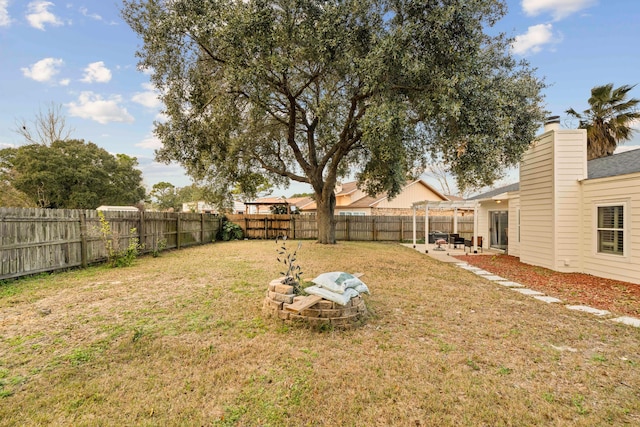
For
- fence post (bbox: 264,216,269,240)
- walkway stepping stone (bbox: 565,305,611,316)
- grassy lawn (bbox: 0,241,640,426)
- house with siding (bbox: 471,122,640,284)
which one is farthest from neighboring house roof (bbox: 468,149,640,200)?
fence post (bbox: 264,216,269,240)

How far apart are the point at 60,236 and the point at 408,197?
1953cm

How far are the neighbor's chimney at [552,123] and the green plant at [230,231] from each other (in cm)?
1410

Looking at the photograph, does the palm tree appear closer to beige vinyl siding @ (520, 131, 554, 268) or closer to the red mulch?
beige vinyl siding @ (520, 131, 554, 268)

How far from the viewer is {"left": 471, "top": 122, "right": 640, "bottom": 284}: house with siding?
651 centimetres

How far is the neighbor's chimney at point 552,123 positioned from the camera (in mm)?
8102

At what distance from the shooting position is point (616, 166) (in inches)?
288

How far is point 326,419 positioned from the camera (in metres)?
2.10

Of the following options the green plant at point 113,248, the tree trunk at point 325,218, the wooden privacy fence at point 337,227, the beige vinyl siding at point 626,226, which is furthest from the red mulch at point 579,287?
the green plant at point 113,248

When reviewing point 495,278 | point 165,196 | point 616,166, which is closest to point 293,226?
point 495,278

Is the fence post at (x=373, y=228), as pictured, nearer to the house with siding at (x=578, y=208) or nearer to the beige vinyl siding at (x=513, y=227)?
the beige vinyl siding at (x=513, y=227)

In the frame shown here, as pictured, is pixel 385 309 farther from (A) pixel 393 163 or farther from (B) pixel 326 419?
(A) pixel 393 163

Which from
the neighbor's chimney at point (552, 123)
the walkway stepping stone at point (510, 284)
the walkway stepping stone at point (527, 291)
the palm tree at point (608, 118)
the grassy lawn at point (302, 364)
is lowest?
the walkway stepping stone at point (510, 284)

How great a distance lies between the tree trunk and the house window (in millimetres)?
8502

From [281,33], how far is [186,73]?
3.80 meters
